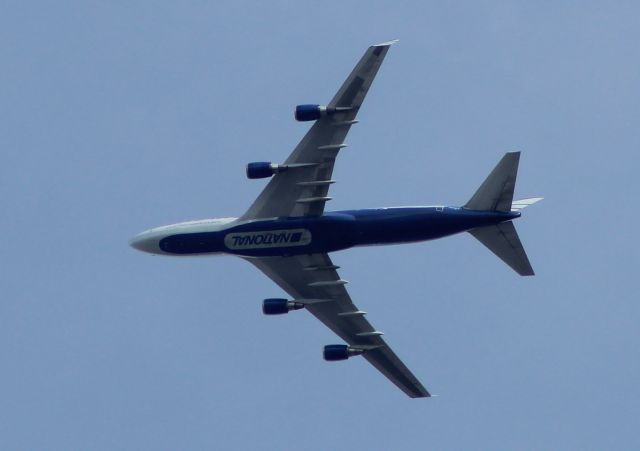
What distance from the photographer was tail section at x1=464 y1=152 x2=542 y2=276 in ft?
344

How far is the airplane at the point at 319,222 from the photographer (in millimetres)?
104312

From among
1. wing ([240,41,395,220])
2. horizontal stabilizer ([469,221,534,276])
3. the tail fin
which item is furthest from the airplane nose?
horizontal stabilizer ([469,221,534,276])

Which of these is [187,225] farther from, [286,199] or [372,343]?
[372,343]

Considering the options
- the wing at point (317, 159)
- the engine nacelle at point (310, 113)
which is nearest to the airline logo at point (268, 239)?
the wing at point (317, 159)

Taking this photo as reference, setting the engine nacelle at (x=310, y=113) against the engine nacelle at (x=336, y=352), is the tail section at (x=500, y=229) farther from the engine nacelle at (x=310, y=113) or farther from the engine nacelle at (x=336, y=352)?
the engine nacelle at (x=336, y=352)

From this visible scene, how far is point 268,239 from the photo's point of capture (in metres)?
107

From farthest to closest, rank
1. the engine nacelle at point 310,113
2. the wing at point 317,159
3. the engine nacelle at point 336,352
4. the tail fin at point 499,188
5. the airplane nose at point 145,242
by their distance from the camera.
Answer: the engine nacelle at point 336,352
the airplane nose at point 145,242
the tail fin at point 499,188
the engine nacelle at point 310,113
the wing at point 317,159

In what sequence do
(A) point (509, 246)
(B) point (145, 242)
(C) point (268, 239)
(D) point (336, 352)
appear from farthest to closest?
(D) point (336, 352) → (B) point (145, 242) → (C) point (268, 239) → (A) point (509, 246)

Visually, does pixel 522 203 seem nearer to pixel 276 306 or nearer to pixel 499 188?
pixel 499 188

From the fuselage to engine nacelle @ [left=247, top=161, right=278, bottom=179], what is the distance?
3190mm

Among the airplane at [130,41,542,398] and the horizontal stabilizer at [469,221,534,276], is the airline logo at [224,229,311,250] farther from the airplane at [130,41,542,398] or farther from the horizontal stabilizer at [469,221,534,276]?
the horizontal stabilizer at [469,221,534,276]

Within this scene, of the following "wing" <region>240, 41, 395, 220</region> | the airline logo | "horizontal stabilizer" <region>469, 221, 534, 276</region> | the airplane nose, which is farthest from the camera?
the airplane nose

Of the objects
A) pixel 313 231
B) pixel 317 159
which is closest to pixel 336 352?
pixel 313 231

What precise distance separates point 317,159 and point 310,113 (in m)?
3.35
